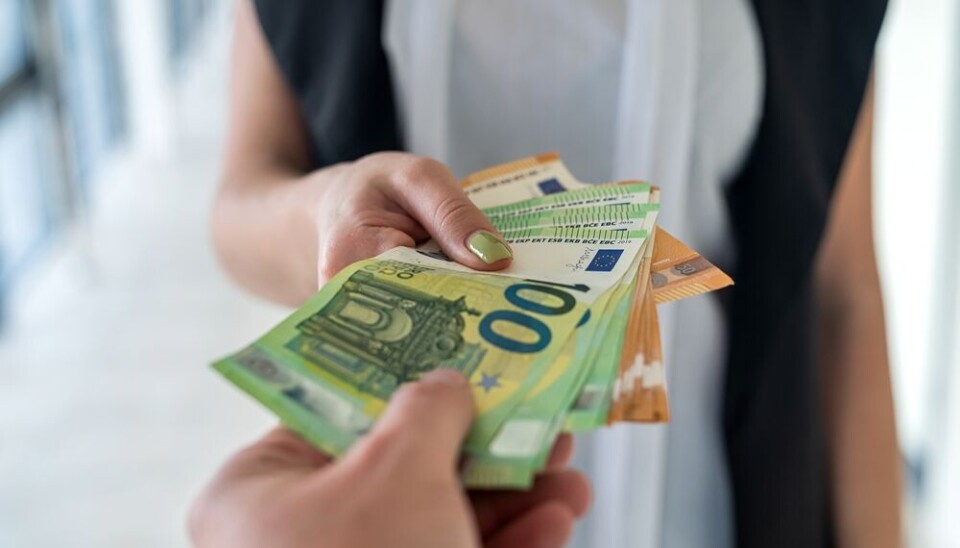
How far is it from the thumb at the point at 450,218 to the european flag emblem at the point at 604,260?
50mm

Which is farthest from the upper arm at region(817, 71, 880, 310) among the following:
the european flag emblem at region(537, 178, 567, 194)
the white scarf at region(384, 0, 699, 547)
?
the european flag emblem at region(537, 178, 567, 194)

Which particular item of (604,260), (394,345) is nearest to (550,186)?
(604,260)

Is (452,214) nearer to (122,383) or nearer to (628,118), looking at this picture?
(628,118)

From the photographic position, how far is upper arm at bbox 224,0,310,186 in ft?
Answer: 2.88

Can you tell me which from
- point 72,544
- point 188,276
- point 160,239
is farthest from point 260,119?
point 160,239

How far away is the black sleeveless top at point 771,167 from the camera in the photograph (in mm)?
814

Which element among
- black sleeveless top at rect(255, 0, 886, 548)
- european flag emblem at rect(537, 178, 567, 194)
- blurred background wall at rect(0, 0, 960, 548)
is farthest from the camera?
blurred background wall at rect(0, 0, 960, 548)

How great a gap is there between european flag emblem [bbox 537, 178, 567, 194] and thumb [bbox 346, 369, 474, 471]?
0.89 feet

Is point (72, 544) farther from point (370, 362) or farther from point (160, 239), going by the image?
point (370, 362)

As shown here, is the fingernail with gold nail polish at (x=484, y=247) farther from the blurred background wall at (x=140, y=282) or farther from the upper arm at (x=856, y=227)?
the blurred background wall at (x=140, y=282)

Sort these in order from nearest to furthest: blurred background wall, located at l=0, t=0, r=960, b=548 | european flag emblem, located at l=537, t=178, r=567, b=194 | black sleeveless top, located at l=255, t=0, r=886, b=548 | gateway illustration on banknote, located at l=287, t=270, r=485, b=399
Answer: gateway illustration on banknote, located at l=287, t=270, r=485, b=399 → european flag emblem, located at l=537, t=178, r=567, b=194 → black sleeveless top, located at l=255, t=0, r=886, b=548 → blurred background wall, located at l=0, t=0, r=960, b=548

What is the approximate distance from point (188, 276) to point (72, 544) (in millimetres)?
1320

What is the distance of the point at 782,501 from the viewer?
0.87 m

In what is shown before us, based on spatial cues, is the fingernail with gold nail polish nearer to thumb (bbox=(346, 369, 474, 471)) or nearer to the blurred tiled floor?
thumb (bbox=(346, 369, 474, 471))
